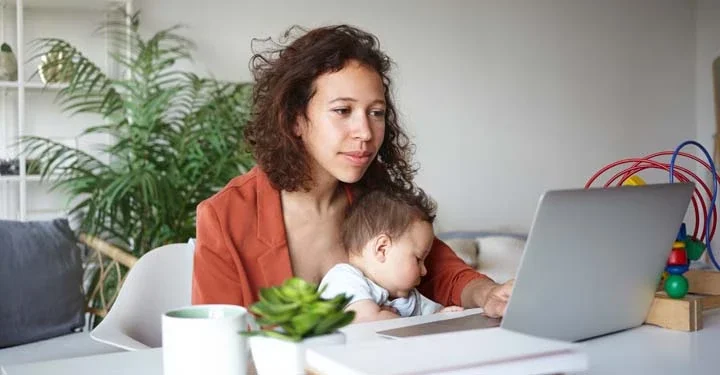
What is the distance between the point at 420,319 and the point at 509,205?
3.68m

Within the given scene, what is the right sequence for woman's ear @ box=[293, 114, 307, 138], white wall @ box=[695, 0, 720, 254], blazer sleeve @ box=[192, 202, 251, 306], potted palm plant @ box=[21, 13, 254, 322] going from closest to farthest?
blazer sleeve @ box=[192, 202, 251, 306], woman's ear @ box=[293, 114, 307, 138], potted palm plant @ box=[21, 13, 254, 322], white wall @ box=[695, 0, 720, 254]

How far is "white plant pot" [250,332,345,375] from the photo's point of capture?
2.79 feet

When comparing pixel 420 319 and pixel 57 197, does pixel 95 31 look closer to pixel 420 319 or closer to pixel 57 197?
pixel 57 197

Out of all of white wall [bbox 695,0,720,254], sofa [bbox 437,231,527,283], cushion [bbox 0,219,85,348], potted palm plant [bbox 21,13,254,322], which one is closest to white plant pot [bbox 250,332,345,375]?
cushion [bbox 0,219,85,348]

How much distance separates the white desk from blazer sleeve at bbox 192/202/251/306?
1.15ft

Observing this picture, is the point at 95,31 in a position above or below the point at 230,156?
above

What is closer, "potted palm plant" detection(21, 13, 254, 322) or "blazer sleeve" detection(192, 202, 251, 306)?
"blazer sleeve" detection(192, 202, 251, 306)

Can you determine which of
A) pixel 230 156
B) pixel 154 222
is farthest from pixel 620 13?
pixel 154 222

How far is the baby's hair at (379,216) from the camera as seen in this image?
1698mm

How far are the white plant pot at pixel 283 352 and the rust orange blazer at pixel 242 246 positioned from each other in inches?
27.7

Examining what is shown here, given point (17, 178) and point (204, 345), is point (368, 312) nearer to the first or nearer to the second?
point (204, 345)

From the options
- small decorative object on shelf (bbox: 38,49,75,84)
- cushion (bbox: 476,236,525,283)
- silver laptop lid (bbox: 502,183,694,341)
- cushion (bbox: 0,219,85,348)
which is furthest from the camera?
cushion (bbox: 476,236,525,283)

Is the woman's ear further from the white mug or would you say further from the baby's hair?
the white mug

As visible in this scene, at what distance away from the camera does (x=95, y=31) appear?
3943mm
